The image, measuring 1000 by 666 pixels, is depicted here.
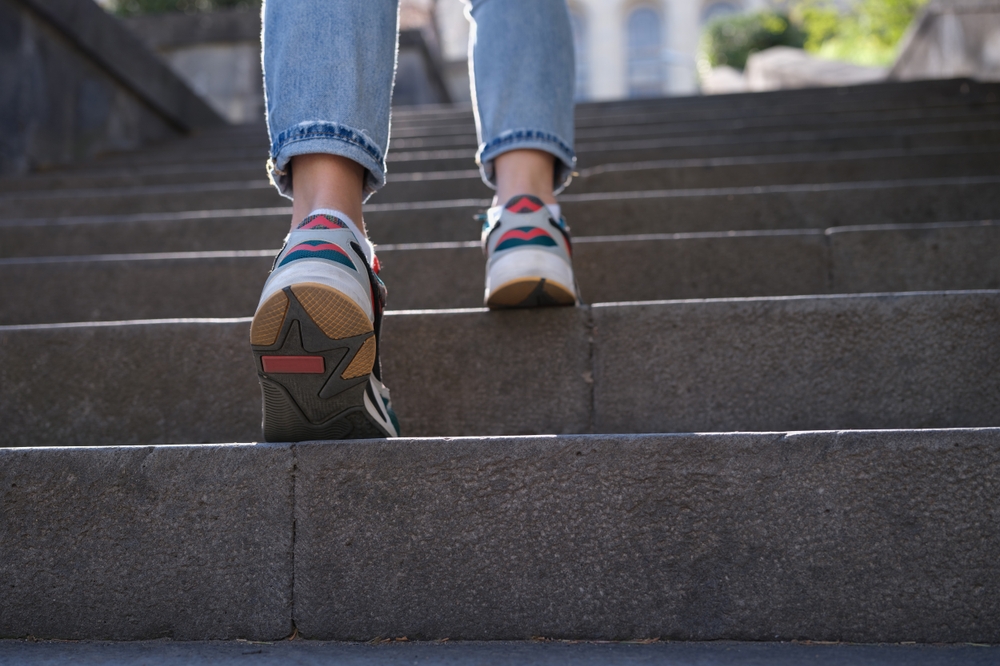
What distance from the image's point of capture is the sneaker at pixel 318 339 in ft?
3.59

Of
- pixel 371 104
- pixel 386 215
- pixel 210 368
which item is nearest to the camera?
pixel 371 104

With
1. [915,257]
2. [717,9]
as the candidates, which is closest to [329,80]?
[915,257]

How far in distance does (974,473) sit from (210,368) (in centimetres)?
120

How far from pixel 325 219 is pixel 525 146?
45 cm

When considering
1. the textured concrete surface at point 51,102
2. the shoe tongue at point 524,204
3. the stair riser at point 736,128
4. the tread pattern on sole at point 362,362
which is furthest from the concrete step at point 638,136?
the tread pattern on sole at point 362,362

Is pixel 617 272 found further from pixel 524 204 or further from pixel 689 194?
pixel 689 194

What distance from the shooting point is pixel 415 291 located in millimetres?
2035

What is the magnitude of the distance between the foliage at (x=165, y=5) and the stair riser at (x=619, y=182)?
296 inches

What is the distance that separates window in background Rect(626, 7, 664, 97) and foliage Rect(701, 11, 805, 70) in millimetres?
16875

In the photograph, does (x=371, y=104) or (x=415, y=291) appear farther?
(x=415, y=291)

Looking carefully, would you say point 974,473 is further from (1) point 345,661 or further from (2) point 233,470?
(2) point 233,470

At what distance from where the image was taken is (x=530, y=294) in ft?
4.86

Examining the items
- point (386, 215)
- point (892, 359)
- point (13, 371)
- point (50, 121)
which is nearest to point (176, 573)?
point (13, 371)

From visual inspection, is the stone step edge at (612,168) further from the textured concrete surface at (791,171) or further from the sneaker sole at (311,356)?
the sneaker sole at (311,356)
